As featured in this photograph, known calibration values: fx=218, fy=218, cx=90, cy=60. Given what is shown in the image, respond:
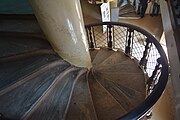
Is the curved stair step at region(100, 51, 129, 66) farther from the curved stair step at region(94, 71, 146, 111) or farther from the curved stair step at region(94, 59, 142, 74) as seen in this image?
the curved stair step at region(94, 71, 146, 111)

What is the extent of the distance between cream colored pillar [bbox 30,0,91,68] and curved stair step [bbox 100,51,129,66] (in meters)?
0.80

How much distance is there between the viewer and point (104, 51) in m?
3.62

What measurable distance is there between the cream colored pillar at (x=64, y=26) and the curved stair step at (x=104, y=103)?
366mm

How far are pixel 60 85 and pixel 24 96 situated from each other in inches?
17.9

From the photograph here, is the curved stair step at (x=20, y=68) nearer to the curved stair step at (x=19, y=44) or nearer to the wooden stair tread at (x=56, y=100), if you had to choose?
the curved stair step at (x=19, y=44)

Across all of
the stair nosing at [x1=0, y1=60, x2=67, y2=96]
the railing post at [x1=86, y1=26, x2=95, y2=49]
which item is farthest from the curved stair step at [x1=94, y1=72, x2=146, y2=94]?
the railing post at [x1=86, y1=26, x2=95, y2=49]

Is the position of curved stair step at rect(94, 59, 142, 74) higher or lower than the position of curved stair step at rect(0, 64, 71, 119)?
lower

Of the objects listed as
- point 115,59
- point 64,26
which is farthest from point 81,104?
point 115,59

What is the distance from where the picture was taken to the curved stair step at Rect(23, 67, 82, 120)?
1.99m

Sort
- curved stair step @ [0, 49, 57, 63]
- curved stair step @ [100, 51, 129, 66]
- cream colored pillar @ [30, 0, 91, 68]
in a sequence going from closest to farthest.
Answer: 1. cream colored pillar @ [30, 0, 91, 68]
2. curved stair step @ [0, 49, 57, 63]
3. curved stair step @ [100, 51, 129, 66]

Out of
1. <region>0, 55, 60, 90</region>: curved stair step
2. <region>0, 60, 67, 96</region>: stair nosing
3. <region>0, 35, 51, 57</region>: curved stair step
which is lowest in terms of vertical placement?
<region>0, 60, 67, 96</region>: stair nosing

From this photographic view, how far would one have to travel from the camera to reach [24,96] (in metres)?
2.04

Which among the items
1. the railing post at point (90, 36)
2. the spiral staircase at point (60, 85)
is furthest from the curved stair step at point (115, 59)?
the railing post at point (90, 36)

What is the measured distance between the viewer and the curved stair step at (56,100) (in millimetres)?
1991
